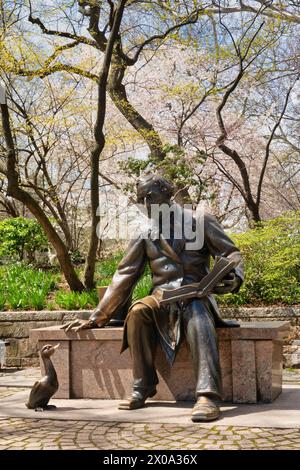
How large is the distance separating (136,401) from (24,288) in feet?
19.1

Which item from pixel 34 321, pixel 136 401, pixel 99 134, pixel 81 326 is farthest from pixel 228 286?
pixel 99 134

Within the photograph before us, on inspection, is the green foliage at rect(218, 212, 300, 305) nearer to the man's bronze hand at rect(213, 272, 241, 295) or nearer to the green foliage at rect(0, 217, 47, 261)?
the man's bronze hand at rect(213, 272, 241, 295)

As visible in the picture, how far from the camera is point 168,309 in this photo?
4.97 meters

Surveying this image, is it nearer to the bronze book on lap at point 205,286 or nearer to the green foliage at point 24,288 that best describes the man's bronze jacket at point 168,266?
the bronze book on lap at point 205,286

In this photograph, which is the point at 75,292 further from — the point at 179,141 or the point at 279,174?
the point at 279,174

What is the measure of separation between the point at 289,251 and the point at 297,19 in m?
6.74

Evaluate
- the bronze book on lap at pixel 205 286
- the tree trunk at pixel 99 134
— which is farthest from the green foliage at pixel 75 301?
the bronze book on lap at pixel 205 286

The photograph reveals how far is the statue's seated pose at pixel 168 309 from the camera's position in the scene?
4.61m

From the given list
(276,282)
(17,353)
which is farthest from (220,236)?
(17,353)

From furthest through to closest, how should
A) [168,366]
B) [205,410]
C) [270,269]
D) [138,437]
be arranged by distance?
[270,269] → [168,366] → [205,410] → [138,437]

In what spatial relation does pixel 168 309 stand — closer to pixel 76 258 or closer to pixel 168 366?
pixel 168 366

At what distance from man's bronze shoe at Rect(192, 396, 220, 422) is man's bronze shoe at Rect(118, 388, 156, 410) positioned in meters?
0.64

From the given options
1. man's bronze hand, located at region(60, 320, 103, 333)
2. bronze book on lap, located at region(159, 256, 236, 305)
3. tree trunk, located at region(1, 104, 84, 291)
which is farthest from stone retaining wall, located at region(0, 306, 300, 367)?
bronze book on lap, located at region(159, 256, 236, 305)

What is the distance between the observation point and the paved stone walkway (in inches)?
143
